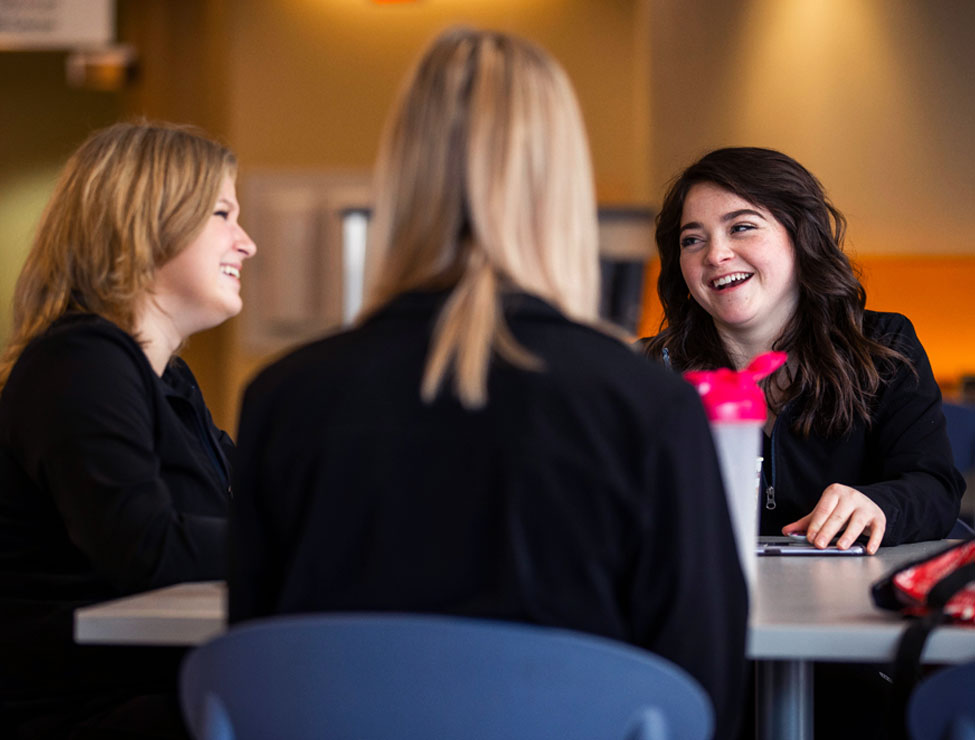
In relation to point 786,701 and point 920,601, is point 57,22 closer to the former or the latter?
point 786,701

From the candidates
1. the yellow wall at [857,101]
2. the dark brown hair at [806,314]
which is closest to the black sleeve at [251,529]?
the dark brown hair at [806,314]

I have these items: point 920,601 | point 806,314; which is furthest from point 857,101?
point 920,601

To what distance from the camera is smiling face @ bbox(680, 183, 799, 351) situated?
7.02 feet

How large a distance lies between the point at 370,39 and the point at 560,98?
5101 millimetres

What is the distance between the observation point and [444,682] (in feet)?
2.74

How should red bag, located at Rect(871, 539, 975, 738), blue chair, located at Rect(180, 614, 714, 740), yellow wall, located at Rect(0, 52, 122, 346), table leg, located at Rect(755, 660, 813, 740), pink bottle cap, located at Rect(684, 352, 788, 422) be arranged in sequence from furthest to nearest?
yellow wall, located at Rect(0, 52, 122, 346), table leg, located at Rect(755, 660, 813, 740), pink bottle cap, located at Rect(684, 352, 788, 422), red bag, located at Rect(871, 539, 975, 738), blue chair, located at Rect(180, 614, 714, 740)

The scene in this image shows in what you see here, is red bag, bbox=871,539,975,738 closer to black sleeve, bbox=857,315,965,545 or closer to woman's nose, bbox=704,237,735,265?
black sleeve, bbox=857,315,965,545

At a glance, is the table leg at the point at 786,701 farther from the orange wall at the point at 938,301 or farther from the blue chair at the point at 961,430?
the orange wall at the point at 938,301

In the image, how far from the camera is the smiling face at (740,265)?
2141 millimetres

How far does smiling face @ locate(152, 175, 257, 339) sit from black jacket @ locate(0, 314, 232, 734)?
0.72ft

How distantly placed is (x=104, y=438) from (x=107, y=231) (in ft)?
1.33

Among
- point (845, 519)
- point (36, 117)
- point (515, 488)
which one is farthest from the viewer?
point (36, 117)

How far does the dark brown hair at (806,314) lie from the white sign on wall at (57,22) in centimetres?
369

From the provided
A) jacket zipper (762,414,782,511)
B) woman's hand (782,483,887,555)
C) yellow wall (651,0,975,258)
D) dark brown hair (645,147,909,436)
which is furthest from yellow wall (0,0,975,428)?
woman's hand (782,483,887,555)
